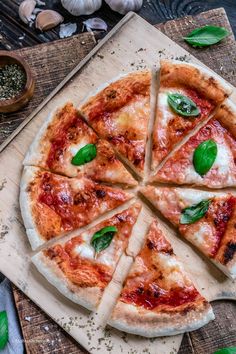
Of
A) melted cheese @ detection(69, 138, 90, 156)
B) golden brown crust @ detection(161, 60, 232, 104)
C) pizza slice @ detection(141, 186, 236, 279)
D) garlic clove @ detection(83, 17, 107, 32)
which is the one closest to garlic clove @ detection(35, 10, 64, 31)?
garlic clove @ detection(83, 17, 107, 32)

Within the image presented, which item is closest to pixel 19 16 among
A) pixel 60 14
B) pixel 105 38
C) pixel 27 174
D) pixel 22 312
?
pixel 60 14

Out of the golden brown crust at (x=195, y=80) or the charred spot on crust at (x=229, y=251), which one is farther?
the golden brown crust at (x=195, y=80)

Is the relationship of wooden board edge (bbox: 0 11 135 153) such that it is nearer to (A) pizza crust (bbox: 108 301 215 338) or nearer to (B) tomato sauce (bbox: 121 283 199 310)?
(B) tomato sauce (bbox: 121 283 199 310)

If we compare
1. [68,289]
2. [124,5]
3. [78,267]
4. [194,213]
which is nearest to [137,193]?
[194,213]

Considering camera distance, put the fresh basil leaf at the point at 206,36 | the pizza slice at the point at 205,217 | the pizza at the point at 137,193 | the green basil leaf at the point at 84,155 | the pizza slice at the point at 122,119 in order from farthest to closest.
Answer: the fresh basil leaf at the point at 206,36 < the pizza slice at the point at 122,119 < the green basil leaf at the point at 84,155 < the pizza slice at the point at 205,217 < the pizza at the point at 137,193

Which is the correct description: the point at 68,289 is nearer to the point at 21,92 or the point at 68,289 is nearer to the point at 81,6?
the point at 21,92

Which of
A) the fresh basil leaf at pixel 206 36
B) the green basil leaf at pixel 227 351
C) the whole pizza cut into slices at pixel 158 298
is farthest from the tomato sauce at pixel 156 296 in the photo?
the fresh basil leaf at pixel 206 36

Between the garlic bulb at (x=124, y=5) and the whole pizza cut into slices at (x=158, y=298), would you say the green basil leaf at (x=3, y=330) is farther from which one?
the garlic bulb at (x=124, y=5)

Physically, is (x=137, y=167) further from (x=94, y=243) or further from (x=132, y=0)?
(x=132, y=0)

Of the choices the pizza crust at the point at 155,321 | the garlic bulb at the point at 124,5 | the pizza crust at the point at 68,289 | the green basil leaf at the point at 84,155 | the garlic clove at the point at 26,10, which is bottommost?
the pizza crust at the point at 155,321
